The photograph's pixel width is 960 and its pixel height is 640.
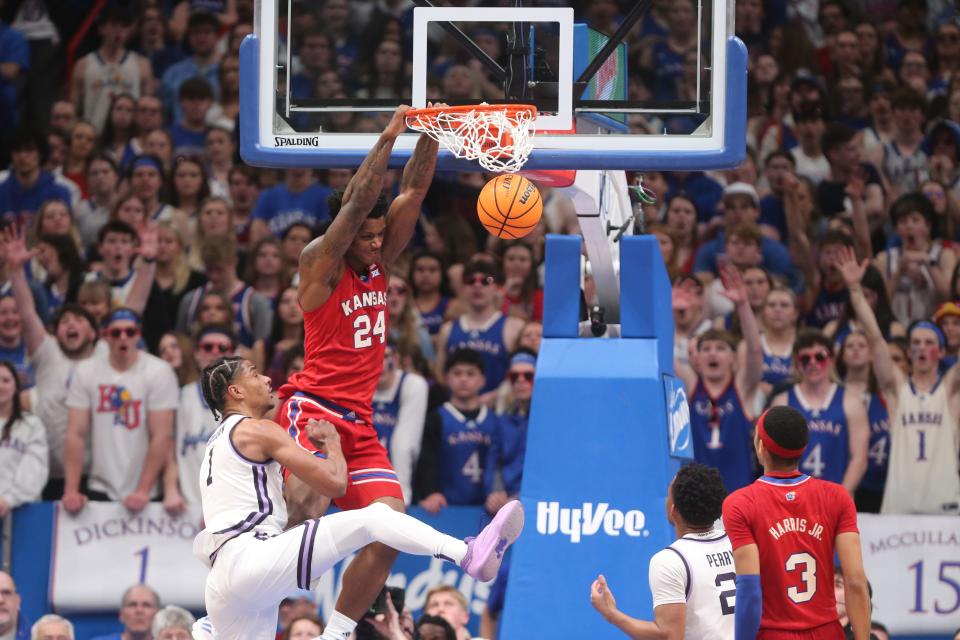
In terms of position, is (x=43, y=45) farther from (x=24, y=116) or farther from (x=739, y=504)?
(x=739, y=504)

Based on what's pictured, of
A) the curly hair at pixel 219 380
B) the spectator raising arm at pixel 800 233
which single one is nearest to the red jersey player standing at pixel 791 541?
the curly hair at pixel 219 380

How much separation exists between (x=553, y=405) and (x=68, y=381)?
4417 millimetres

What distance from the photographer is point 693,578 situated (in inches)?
293

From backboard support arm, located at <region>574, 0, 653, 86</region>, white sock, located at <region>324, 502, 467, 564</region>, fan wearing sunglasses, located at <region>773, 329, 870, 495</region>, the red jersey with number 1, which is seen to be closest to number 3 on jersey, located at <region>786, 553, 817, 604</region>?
white sock, located at <region>324, 502, 467, 564</region>

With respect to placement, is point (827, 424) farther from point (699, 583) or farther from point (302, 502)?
point (302, 502)

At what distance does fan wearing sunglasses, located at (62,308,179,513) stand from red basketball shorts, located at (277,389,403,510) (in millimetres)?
3745

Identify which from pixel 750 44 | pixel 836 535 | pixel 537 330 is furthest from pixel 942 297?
pixel 836 535

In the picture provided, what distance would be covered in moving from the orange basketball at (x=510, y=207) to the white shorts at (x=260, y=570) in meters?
1.67

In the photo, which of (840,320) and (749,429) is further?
(840,320)

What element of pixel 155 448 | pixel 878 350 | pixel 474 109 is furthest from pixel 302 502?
pixel 878 350

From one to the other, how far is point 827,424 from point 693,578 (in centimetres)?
410

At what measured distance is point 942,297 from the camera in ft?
42.7

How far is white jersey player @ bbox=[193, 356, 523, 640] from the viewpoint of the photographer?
754 centimetres

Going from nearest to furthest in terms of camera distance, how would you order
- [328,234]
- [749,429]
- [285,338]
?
[328,234] < [749,429] < [285,338]
